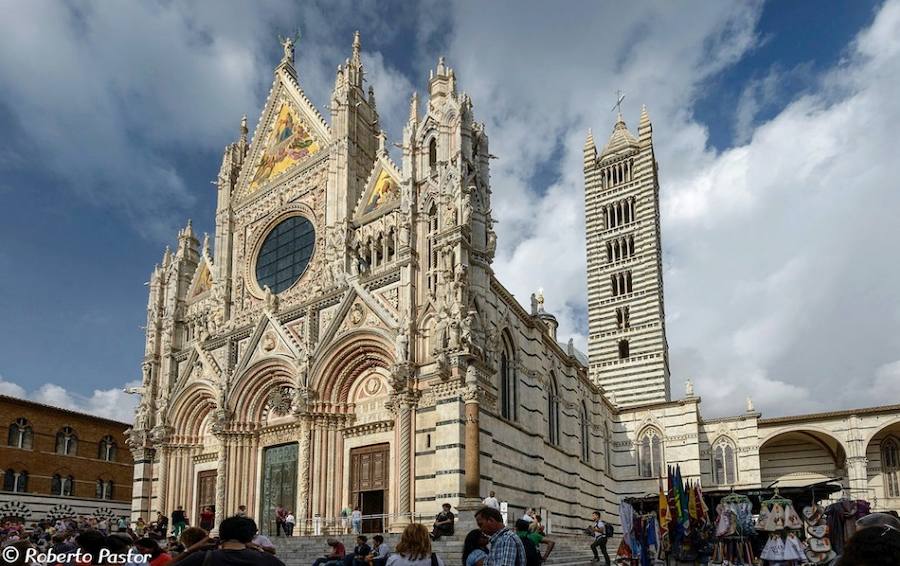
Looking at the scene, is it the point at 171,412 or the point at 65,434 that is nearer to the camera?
the point at 171,412

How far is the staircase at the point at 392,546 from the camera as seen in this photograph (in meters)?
17.3

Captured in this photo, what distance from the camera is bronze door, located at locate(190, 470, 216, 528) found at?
94.7 ft

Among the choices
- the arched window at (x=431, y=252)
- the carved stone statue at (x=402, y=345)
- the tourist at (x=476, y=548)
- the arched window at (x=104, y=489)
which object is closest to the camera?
the tourist at (x=476, y=548)

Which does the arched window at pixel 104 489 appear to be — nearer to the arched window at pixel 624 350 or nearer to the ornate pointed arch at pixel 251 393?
the ornate pointed arch at pixel 251 393

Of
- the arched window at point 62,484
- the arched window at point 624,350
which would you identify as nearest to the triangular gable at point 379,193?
the arched window at point 62,484

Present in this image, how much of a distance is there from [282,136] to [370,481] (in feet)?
51.6

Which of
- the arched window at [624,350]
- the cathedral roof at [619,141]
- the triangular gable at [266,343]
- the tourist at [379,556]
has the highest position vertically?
the cathedral roof at [619,141]

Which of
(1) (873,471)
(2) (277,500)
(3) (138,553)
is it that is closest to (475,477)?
(2) (277,500)

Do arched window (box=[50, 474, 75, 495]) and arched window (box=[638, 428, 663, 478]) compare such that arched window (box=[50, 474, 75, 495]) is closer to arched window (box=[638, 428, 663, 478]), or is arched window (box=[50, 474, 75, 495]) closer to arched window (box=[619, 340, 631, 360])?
arched window (box=[638, 428, 663, 478])

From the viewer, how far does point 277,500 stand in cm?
2588

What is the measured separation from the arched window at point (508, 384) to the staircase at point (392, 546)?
473cm

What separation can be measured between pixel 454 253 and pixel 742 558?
1124 centimetres

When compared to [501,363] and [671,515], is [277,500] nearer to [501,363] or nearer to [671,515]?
[501,363]

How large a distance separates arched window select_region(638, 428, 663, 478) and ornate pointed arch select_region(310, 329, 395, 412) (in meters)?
23.3
